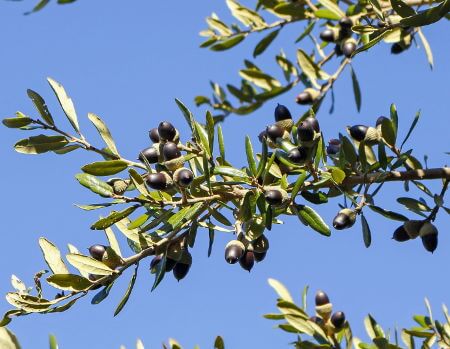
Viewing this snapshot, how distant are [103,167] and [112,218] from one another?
5.8 inches

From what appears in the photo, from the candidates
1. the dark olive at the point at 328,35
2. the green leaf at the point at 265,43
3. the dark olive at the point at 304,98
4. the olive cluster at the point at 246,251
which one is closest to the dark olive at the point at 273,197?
the olive cluster at the point at 246,251

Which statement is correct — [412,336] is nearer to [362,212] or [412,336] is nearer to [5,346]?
[362,212]

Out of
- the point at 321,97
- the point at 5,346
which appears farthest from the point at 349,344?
the point at 321,97

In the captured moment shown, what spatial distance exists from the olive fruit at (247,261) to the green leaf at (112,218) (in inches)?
13.6

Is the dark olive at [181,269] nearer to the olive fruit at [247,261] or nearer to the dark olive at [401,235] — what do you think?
the olive fruit at [247,261]

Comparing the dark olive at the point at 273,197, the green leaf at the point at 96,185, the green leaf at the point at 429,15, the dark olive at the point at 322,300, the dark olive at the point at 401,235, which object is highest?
the green leaf at the point at 429,15

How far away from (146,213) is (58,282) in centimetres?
32

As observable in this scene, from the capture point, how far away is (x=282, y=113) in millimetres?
2574

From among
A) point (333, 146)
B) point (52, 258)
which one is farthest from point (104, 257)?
point (333, 146)

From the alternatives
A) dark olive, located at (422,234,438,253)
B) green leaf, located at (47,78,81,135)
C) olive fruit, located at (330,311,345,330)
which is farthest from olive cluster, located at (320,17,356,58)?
olive fruit, located at (330,311,345,330)

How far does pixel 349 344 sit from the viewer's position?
240cm

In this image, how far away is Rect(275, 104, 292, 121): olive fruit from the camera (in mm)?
2574

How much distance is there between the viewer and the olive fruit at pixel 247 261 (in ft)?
8.41

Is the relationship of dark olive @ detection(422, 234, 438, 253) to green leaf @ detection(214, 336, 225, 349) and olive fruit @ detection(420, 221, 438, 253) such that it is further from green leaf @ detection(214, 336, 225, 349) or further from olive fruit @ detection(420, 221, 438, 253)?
green leaf @ detection(214, 336, 225, 349)
